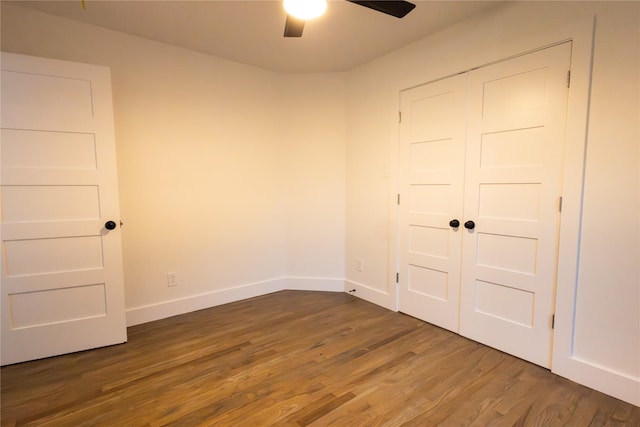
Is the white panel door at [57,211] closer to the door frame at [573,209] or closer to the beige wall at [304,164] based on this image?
the beige wall at [304,164]

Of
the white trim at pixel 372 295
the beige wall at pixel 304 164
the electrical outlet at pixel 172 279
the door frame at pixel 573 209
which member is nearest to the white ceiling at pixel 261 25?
the beige wall at pixel 304 164

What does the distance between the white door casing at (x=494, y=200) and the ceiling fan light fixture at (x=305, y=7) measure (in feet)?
4.67

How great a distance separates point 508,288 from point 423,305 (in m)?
0.80

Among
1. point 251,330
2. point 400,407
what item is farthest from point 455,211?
point 251,330

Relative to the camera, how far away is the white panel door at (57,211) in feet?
7.13

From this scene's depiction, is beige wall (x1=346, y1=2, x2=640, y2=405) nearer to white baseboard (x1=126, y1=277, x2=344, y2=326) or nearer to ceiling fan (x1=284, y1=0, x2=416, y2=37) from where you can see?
ceiling fan (x1=284, y1=0, x2=416, y2=37)

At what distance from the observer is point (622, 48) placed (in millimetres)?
1780

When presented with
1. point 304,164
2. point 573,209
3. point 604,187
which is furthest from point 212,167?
point 604,187

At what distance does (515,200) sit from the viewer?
7.45 feet

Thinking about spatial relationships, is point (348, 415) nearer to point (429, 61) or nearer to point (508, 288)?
point (508, 288)

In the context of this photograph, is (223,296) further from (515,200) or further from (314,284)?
(515,200)

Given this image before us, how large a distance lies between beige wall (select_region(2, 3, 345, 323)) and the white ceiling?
180 millimetres

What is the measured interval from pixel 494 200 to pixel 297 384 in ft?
6.40

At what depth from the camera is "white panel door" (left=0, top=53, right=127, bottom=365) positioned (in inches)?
85.5
